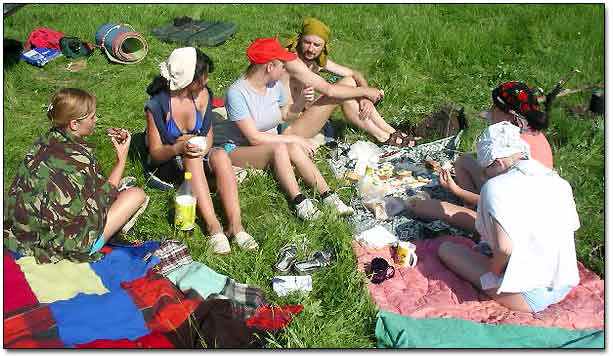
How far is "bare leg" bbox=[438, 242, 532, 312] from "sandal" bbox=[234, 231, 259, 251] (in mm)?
1315

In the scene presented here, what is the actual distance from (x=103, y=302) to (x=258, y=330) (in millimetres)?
961

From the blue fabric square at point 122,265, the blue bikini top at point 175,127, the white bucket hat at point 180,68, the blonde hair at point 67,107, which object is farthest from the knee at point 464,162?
the blonde hair at point 67,107

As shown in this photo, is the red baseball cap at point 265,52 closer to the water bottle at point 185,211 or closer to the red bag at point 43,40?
the water bottle at point 185,211

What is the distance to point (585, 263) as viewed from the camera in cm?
443

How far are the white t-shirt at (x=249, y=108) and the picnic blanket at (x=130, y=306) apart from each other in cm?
138

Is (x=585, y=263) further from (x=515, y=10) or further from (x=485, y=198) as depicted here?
(x=515, y=10)

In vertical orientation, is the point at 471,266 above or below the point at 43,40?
below

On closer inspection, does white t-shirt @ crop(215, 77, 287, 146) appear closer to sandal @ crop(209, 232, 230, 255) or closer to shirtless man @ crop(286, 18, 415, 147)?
shirtless man @ crop(286, 18, 415, 147)

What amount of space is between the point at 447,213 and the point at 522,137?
0.78 m

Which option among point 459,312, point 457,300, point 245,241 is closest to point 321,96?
point 245,241

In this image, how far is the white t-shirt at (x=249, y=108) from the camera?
5.22 m

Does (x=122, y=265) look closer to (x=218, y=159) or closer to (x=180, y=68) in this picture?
(x=218, y=159)

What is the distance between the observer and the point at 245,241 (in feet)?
15.1

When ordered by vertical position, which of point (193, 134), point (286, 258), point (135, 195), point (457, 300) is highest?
point (193, 134)
